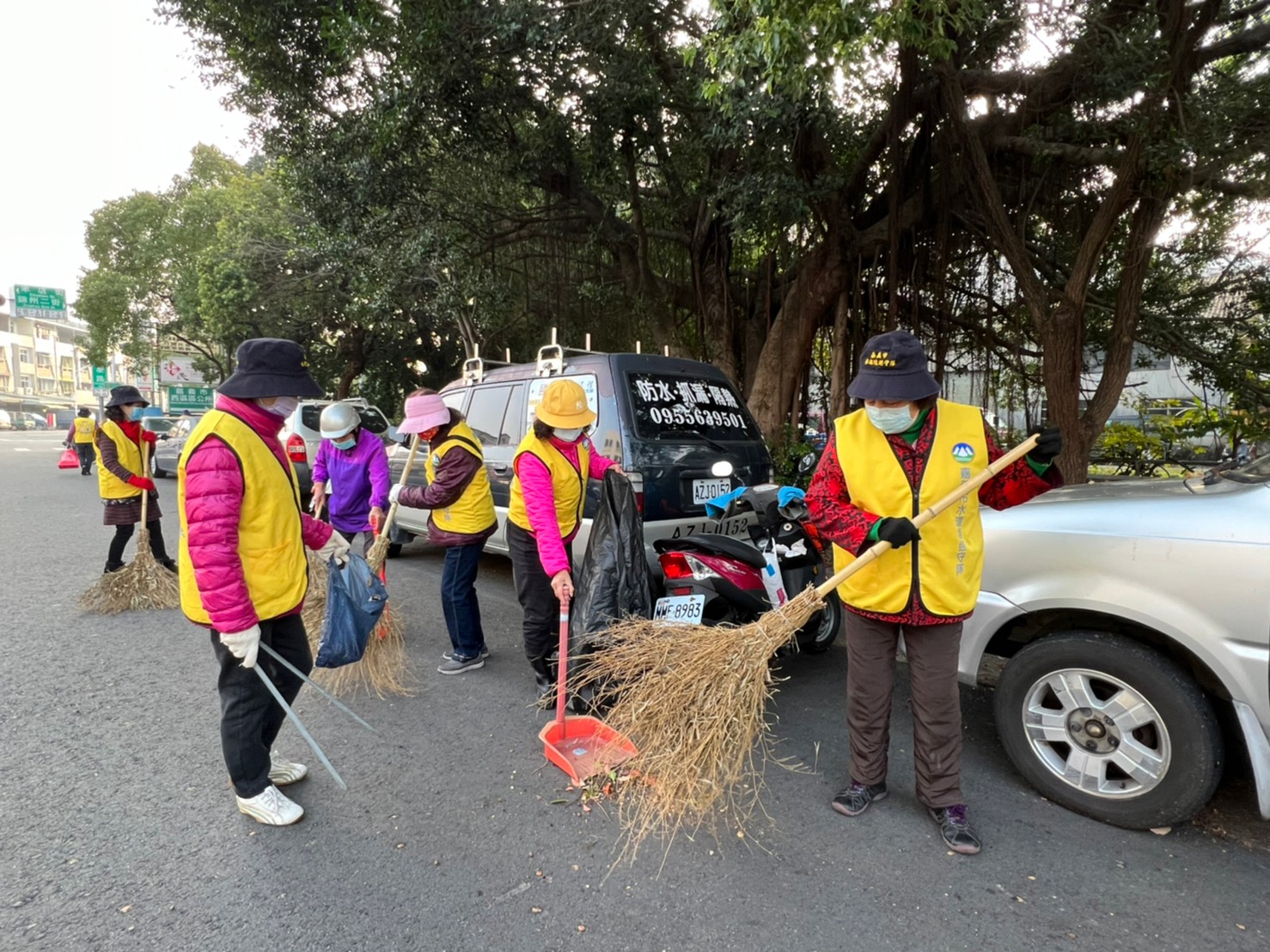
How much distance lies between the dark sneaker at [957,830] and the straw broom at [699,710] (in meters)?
0.65

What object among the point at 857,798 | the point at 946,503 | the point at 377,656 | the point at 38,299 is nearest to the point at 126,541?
the point at 377,656

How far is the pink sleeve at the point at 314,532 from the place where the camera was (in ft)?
8.91

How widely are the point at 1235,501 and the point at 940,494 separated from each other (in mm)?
930

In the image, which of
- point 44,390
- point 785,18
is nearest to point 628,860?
point 785,18

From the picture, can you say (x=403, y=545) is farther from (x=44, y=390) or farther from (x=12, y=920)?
(x=44, y=390)

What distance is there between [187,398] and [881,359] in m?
33.8

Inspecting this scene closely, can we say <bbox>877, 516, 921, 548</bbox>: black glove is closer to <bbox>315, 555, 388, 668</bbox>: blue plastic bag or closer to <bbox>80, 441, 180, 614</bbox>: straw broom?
<bbox>315, 555, 388, 668</bbox>: blue plastic bag

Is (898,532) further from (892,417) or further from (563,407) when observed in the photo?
(563,407)

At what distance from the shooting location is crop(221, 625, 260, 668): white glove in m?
2.18

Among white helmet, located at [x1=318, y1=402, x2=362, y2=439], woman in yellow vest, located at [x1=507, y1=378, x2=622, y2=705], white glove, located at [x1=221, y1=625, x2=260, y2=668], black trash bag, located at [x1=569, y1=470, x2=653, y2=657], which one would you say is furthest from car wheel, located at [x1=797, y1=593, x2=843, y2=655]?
white helmet, located at [x1=318, y1=402, x2=362, y2=439]

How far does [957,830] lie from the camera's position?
2.32 meters

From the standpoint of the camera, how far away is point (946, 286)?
8.41 meters

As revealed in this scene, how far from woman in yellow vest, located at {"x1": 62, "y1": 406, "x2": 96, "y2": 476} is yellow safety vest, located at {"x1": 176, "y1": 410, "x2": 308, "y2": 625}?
6046 millimetres

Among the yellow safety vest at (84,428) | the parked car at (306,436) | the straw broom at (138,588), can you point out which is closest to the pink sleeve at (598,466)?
the straw broom at (138,588)
